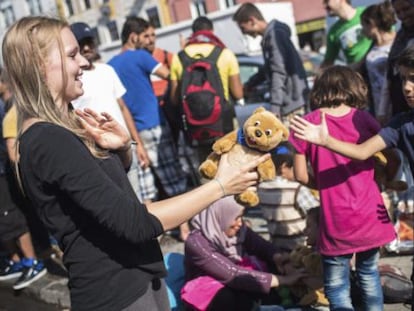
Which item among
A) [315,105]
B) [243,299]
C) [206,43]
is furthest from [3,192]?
[315,105]

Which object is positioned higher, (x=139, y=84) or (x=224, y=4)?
(x=224, y=4)

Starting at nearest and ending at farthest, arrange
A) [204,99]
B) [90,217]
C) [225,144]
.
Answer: [90,217], [225,144], [204,99]

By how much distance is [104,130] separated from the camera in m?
1.87

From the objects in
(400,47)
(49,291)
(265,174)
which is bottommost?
(49,291)

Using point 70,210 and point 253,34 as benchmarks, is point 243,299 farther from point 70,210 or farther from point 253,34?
point 253,34

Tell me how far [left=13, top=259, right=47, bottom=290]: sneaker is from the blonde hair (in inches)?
128

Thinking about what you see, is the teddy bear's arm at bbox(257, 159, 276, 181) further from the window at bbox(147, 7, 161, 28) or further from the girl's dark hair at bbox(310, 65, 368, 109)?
the window at bbox(147, 7, 161, 28)

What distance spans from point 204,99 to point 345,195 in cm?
174

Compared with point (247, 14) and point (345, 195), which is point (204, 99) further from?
point (345, 195)

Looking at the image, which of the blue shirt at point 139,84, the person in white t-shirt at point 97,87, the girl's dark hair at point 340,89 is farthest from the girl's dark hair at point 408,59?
the blue shirt at point 139,84

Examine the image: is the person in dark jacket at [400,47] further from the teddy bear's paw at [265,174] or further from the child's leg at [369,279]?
the teddy bear's paw at [265,174]

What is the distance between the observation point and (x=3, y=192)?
4.51 metres

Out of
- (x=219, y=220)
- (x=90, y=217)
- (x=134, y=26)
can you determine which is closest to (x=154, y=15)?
(x=134, y=26)

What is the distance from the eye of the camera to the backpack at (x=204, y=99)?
4059mm
